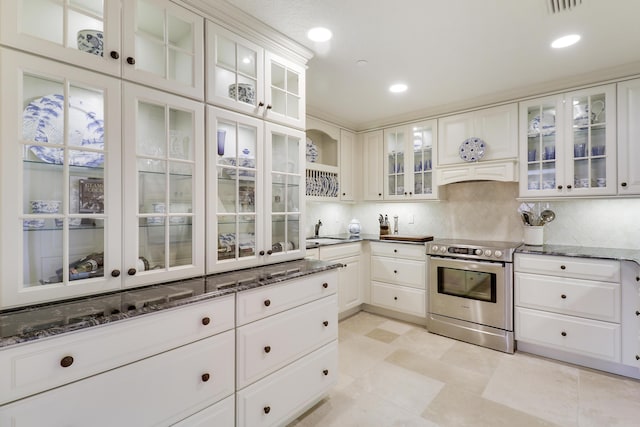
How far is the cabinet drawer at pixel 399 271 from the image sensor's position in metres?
3.45

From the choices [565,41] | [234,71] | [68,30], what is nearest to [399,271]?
[565,41]

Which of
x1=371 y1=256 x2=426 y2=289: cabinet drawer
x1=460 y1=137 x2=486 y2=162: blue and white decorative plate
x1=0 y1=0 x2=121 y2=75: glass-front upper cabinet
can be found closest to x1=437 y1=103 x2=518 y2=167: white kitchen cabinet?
x1=460 y1=137 x2=486 y2=162: blue and white decorative plate

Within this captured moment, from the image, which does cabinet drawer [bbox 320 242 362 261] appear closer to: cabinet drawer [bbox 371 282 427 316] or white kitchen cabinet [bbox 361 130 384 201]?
cabinet drawer [bbox 371 282 427 316]

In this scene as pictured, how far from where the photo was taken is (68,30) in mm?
1287

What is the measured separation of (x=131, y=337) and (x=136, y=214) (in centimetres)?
58

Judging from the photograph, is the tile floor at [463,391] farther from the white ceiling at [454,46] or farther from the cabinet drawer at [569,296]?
the white ceiling at [454,46]

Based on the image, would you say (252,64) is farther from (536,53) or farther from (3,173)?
(536,53)

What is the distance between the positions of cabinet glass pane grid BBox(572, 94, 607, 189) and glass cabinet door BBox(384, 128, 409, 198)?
1.67 metres

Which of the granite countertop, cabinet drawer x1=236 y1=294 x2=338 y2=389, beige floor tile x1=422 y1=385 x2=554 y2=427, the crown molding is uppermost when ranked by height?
the crown molding

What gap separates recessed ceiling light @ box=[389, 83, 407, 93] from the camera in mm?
2920

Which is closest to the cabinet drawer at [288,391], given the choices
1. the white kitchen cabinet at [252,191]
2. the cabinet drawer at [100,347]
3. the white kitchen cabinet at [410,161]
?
the cabinet drawer at [100,347]

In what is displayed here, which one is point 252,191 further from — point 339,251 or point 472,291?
point 472,291

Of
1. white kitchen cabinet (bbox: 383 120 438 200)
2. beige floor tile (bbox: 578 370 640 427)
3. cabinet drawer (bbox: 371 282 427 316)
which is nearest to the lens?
beige floor tile (bbox: 578 370 640 427)

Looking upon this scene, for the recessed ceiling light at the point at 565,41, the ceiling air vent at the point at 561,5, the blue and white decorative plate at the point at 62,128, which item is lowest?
the blue and white decorative plate at the point at 62,128
